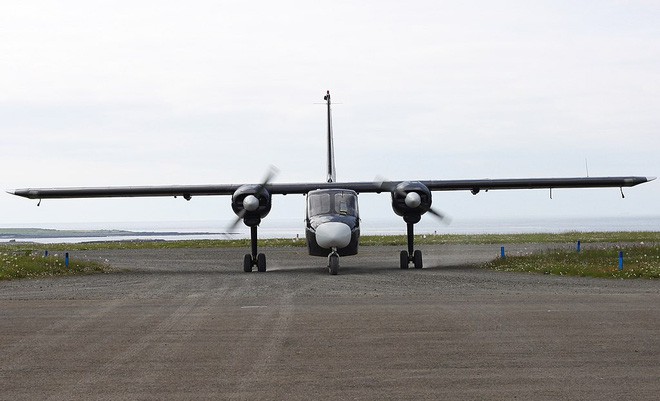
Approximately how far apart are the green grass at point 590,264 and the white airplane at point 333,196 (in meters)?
3.02

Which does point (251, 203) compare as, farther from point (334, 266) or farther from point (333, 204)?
point (334, 266)

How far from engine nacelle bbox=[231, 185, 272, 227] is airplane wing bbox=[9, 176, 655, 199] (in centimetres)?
136

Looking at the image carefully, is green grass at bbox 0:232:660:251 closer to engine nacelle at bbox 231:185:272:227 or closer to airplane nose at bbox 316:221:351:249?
engine nacelle at bbox 231:185:272:227

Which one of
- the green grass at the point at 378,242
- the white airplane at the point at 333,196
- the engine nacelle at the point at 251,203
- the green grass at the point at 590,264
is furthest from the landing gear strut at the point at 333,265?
the green grass at the point at 378,242

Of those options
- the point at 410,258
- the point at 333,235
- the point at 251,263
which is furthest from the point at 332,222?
the point at 410,258

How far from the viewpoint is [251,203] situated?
1233 inches

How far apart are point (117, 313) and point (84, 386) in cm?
773

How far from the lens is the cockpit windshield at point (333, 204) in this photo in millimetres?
31250

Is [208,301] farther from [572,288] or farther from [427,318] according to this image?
[572,288]

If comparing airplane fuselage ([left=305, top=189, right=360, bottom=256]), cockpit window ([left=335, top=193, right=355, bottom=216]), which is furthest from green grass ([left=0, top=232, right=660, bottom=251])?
cockpit window ([left=335, top=193, right=355, bottom=216])

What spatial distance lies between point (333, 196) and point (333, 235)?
89.3 inches

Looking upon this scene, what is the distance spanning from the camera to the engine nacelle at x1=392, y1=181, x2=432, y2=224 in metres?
32.3

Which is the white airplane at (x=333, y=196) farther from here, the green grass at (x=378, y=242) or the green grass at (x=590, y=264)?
the green grass at (x=378, y=242)

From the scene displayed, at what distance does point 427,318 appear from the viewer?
16.2 metres
